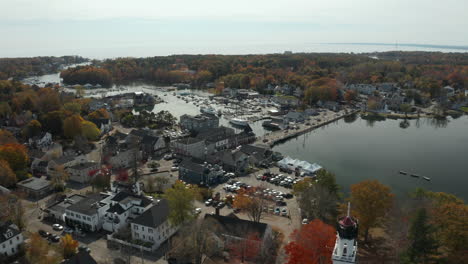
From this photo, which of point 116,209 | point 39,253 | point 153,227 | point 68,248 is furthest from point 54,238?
point 153,227

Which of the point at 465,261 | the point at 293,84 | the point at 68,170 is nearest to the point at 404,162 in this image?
the point at 465,261

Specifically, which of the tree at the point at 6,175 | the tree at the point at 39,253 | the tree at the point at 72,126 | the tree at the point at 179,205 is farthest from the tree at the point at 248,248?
the tree at the point at 72,126

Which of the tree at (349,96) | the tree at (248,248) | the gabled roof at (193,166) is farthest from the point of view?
the tree at (349,96)

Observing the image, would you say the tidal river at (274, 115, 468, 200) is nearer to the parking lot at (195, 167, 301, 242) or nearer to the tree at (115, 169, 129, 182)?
the parking lot at (195, 167, 301, 242)

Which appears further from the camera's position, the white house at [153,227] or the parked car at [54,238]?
the parked car at [54,238]

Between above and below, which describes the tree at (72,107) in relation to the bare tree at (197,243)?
above

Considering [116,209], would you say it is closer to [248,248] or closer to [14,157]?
[248,248]

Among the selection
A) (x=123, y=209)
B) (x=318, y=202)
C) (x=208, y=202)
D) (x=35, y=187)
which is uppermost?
(x=318, y=202)

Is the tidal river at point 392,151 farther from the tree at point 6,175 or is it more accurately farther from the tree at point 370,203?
the tree at point 6,175
